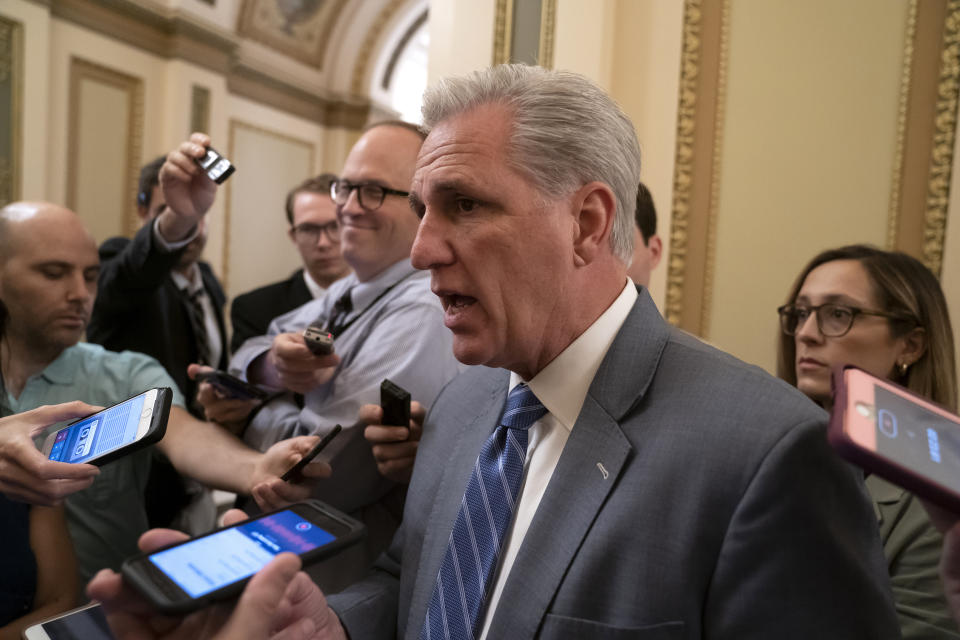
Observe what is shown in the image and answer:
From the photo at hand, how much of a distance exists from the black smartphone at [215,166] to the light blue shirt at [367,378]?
539 mm

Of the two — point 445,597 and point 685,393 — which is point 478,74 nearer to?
point 685,393

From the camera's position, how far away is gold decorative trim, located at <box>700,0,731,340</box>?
2.75m

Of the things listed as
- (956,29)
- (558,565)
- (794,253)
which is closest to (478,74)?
(558,565)

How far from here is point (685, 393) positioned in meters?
1.05

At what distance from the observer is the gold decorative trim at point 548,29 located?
289 centimetres

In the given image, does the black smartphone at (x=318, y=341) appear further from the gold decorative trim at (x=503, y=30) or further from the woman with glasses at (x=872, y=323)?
the gold decorative trim at (x=503, y=30)

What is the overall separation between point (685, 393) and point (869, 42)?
221 cm

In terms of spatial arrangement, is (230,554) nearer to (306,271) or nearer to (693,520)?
(693,520)

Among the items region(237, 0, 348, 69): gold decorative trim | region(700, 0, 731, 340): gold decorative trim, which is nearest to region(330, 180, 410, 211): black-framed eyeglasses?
region(700, 0, 731, 340): gold decorative trim

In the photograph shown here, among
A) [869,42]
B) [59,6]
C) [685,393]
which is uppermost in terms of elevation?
[59,6]

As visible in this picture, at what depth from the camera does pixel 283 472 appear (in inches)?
59.7

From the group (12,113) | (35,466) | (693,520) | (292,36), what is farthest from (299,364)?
(292,36)

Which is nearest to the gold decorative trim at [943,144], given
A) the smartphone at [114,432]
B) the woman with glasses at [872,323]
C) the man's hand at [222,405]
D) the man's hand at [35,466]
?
the woman with glasses at [872,323]

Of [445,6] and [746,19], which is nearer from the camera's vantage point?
[746,19]
